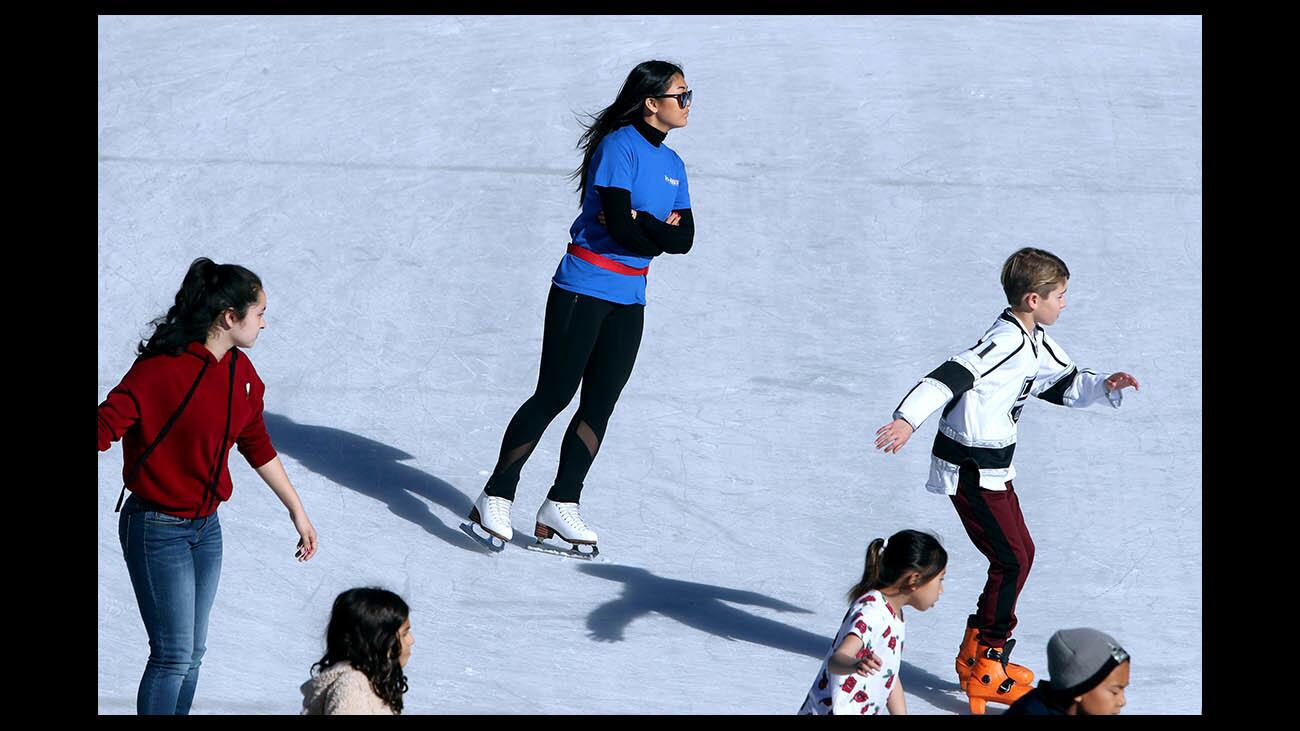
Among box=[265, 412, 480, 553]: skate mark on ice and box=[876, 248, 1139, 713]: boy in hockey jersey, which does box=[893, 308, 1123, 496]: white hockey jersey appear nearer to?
box=[876, 248, 1139, 713]: boy in hockey jersey

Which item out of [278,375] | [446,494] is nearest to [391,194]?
[278,375]

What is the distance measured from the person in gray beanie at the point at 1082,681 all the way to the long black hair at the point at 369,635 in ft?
4.87

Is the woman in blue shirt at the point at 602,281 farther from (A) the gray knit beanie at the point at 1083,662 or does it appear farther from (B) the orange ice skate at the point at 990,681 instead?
(A) the gray knit beanie at the point at 1083,662

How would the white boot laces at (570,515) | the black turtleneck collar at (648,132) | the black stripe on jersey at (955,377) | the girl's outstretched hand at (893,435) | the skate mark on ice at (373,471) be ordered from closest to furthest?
the girl's outstretched hand at (893,435), the black stripe on jersey at (955,377), the black turtleneck collar at (648,132), the white boot laces at (570,515), the skate mark on ice at (373,471)

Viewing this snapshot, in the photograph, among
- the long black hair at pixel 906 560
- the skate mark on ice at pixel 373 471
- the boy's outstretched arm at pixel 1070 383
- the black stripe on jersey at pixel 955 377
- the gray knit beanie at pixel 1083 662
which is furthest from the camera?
the skate mark on ice at pixel 373 471

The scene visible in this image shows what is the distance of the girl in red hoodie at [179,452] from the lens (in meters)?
4.59

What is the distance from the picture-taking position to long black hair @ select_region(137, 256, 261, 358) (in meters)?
4.64

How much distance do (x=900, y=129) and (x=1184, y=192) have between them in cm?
177

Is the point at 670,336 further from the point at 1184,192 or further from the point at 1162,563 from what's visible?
the point at 1184,192

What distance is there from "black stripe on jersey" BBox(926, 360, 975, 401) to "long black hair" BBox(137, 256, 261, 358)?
2202 mm

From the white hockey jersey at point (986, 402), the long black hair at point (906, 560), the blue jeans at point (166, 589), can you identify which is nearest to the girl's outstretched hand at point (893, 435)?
the white hockey jersey at point (986, 402)

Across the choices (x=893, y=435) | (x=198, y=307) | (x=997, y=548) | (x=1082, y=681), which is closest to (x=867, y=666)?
(x=1082, y=681)

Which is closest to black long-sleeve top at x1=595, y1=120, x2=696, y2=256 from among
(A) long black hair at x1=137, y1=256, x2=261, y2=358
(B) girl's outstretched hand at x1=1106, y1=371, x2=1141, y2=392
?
(B) girl's outstretched hand at x1=1106, y1=371, x2=1141, y2=392

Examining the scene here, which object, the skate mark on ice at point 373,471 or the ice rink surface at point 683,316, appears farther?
the skate mark on ice at point 373,471
